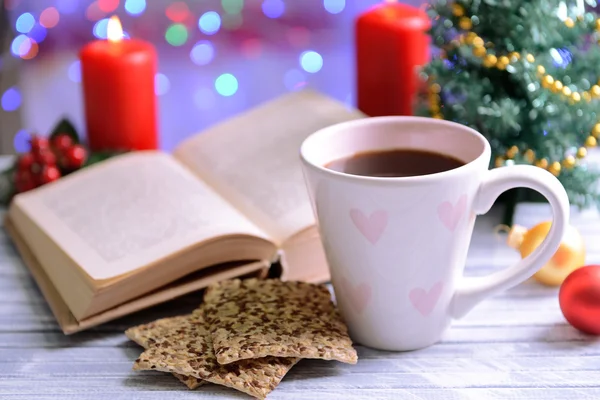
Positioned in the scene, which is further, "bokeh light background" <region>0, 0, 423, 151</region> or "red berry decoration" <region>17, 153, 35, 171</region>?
"bokeh light background" <region>0, 0, 423, 151</region>

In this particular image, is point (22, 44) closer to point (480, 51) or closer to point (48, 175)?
point (48, 175)

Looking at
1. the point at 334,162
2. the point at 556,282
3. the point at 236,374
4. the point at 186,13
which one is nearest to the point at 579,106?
the point at 556,282

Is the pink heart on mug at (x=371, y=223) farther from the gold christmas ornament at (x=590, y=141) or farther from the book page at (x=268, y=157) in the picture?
the gold christmas ornament at (x=590, y=141)

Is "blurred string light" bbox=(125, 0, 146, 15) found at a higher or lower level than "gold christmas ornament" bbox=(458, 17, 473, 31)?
lower

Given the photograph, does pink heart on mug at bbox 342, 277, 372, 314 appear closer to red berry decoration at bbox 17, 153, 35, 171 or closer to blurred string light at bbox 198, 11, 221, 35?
red berry decoration at bbox 17, 153, 35, 171

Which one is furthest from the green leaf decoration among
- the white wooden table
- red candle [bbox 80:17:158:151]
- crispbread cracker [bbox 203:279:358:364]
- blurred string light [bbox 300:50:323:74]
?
blurred string light [bbox 300:50:323:74]

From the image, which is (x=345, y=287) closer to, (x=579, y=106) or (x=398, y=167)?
(x=398, y=167)

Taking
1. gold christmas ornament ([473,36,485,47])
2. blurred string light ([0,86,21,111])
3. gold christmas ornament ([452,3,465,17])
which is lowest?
blurred string light ([0,86,21,111])
